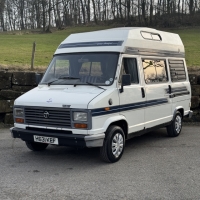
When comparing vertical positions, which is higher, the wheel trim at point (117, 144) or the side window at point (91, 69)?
the side window at point (91, 69)

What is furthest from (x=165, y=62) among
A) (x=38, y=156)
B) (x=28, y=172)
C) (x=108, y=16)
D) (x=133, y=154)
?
(x=108, y=16)

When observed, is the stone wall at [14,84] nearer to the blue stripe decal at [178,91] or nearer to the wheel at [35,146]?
the wheel at [35,146]

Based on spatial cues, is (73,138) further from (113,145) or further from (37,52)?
(37,52)

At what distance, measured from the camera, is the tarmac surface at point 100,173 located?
466 cm

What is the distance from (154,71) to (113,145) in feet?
7.70

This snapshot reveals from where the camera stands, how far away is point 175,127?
8.45m

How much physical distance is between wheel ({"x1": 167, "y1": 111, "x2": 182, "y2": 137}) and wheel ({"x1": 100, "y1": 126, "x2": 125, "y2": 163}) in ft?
8.00

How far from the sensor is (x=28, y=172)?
5645 mm

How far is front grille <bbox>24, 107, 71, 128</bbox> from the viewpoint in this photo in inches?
227

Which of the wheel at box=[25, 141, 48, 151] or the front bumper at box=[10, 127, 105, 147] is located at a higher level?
the front bumper at box=[10, 127, 105, 147]

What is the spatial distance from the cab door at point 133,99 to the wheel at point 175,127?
5.30ft

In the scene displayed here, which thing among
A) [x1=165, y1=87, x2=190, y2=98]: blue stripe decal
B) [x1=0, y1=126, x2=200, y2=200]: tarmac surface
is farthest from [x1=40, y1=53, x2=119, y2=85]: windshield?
[x1=165, y1=87, x2=190, y2=98]: blue stripe decal

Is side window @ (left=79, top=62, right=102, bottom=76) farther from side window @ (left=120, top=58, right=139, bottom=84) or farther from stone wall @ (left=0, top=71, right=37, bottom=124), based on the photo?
stone wall @ (left=0, top=71, right=37, bottom=124)

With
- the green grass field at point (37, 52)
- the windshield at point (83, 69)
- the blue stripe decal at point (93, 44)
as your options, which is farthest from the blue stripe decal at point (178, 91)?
the green grass field at point (37, 52)
